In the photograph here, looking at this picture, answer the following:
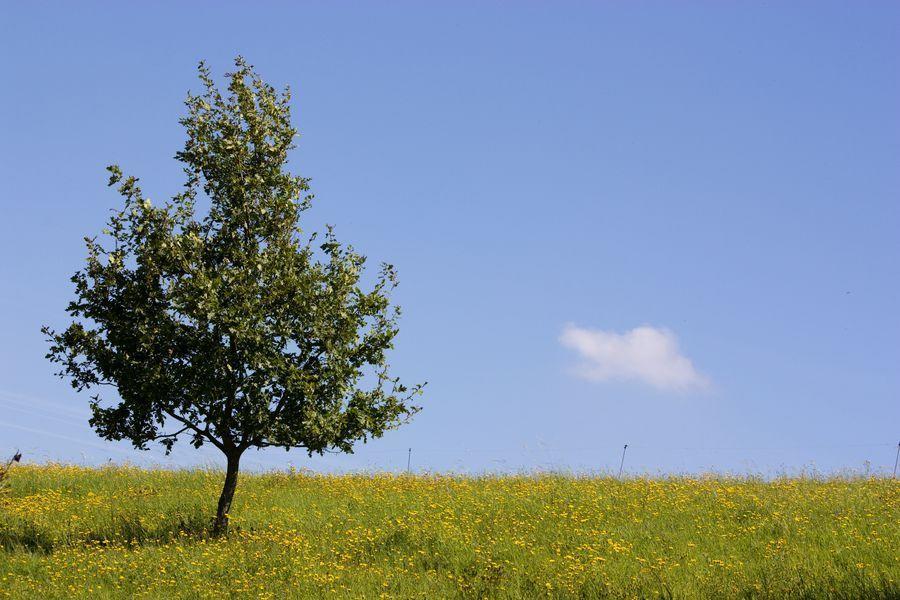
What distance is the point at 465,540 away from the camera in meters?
19.5

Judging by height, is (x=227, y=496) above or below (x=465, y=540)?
above

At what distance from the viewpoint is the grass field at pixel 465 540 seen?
16.6 meters

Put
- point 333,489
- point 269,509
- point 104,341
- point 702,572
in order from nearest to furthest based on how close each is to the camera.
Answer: point 702,572
point 104,341
point 269,509
point 333,489

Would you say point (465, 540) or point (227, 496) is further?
point (227, 496)

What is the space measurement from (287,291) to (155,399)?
13.8ft

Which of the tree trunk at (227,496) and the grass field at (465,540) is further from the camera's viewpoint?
the tree trunk at (227,496)

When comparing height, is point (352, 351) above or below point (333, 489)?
above

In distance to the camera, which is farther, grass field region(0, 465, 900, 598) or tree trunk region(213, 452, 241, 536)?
tree trunk region(213, 452, 241, 536)

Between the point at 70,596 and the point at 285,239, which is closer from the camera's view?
the point at 70,596

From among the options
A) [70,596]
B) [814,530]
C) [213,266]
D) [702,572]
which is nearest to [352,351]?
[213,266]

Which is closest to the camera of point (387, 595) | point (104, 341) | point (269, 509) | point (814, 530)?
point (387, 595)

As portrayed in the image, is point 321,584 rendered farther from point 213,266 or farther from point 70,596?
point 213,266

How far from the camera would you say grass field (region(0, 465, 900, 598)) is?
1658 centimetres

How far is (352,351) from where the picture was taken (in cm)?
2161
